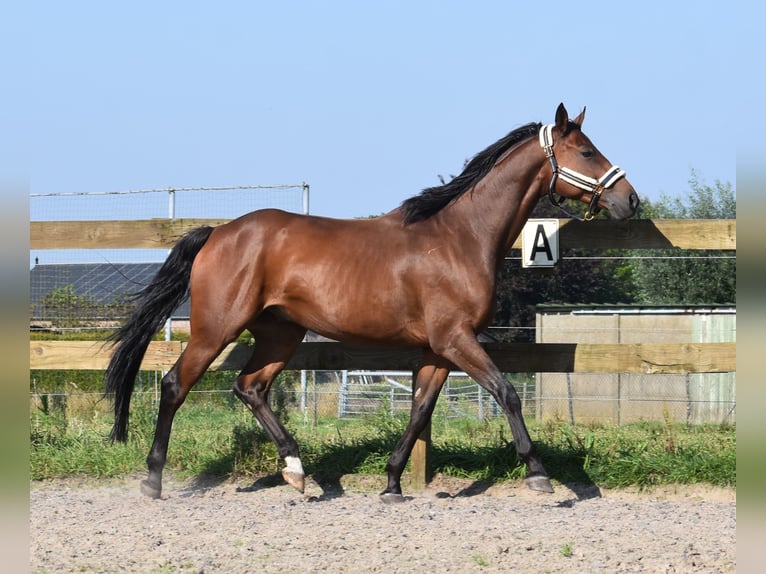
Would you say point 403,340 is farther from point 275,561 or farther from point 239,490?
point 275,561

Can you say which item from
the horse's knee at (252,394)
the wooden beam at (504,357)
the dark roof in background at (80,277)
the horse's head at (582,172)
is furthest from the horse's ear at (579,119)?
the dark roof in background at (80,277)

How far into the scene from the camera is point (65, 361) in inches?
263

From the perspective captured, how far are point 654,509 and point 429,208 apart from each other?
7.94ft

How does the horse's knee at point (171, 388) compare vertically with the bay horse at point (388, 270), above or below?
below

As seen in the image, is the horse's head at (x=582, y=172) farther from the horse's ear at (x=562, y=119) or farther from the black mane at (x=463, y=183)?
the black mane at (x=463, y=183)

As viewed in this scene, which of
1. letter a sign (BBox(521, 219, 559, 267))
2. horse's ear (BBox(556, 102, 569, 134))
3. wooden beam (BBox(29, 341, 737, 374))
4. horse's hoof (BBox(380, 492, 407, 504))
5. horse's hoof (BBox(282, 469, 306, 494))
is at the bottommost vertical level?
horse's hoof (BBox(380, 492, 407, 504))

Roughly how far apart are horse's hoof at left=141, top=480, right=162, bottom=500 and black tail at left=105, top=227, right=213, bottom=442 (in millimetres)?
469

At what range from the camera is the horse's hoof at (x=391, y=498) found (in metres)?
5.72

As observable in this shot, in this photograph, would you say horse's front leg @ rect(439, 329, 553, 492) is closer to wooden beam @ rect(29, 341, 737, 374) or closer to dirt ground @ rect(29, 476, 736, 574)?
dirt ground @ rect(29, 476, 736, 574)

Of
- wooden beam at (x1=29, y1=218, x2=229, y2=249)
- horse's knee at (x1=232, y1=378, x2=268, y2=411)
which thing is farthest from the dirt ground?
wooden beam at (x1=29, y1=218, x2=229, y2=249)

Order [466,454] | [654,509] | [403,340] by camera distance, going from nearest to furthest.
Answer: [654,509] < [403,340] < [466,454]

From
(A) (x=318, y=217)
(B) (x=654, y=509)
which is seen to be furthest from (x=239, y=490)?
(B) (x=654, y=509)

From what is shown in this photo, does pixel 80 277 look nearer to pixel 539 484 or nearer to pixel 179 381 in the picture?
pixel 179 381

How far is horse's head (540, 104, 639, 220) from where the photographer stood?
19.1ft
